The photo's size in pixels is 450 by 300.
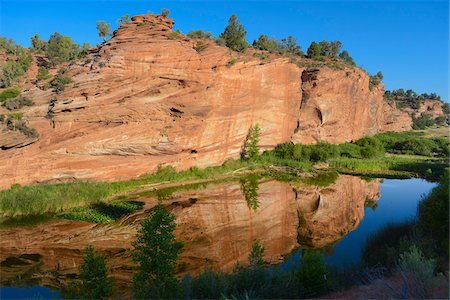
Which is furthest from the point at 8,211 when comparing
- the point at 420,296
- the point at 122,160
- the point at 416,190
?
the point at 416,190

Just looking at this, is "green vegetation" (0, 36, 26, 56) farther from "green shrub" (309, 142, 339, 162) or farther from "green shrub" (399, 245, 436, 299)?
"green shrub" (399, 245, 436, 299)

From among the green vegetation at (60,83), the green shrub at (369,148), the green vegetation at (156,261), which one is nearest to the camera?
the green vegetation at (156,261)

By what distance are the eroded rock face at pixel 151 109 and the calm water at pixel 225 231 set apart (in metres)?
5.86

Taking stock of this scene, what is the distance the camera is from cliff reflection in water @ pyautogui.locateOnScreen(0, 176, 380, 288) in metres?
13.7

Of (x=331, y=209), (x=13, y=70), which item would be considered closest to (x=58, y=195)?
(x=13, y=70)

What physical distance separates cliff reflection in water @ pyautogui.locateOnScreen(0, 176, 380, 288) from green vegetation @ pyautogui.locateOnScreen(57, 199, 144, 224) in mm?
557

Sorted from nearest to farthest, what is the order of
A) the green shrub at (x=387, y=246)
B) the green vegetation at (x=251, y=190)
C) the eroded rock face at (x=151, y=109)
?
the green shrub at (x=387, y=246)
the green vegetation at (x=251, y=190)
the eroded rock face at (x=151, y=109)

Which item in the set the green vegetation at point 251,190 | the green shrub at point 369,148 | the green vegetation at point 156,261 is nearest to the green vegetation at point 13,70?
the green vegetation at point 251,190

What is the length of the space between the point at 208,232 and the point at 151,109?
15.7 metres

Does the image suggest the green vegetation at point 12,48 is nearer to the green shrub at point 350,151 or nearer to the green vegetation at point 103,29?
the green vegetation at point 103,29

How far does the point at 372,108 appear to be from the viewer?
64188 millimetres

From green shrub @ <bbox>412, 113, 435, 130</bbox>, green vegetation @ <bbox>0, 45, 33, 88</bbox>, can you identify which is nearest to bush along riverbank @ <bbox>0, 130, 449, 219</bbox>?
green vegetation @ <bbox>0, 45, 33, 88</bbox>

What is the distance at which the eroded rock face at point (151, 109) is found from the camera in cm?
2547

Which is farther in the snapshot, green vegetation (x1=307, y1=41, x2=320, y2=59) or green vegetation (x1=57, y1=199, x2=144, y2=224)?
green vegetation (x1=307, y1=41, x2=320, y2=59)
